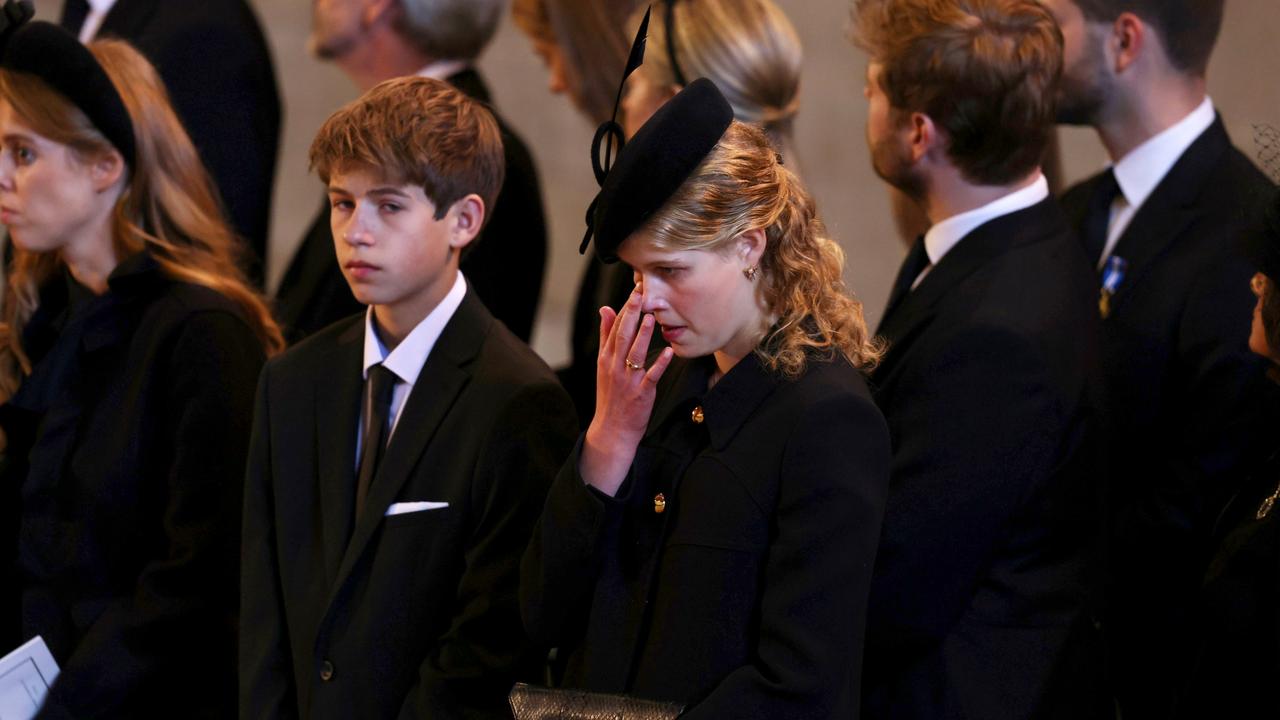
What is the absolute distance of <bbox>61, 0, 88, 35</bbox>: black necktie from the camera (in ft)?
14.3

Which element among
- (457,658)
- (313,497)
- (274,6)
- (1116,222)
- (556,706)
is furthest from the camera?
(274,6)

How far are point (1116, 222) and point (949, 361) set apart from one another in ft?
3.22

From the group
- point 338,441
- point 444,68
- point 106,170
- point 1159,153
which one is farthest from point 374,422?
point 1159,153

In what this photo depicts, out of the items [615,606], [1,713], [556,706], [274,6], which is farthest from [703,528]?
[274,6]

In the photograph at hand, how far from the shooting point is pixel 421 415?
262 cm

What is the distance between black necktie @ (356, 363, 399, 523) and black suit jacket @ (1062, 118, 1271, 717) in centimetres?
136

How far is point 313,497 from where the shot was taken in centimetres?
267

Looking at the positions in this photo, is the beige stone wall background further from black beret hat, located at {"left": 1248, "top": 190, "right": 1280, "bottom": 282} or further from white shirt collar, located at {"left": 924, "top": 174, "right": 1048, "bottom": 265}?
black beret hat, located at {"left": 1248, "top": 190, "right": 1280, "bottom": 282}

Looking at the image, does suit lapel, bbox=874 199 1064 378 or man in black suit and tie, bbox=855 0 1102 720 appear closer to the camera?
man in black suit and tie, bbox=855 0 1102 720

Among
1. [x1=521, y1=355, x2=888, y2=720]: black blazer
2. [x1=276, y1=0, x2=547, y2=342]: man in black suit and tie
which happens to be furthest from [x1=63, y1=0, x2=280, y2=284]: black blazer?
[x1=521, y1=355, x2=888, y2=720]: black blazer

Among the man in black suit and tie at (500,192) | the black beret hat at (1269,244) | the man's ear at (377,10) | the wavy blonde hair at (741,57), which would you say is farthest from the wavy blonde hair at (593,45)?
the black beret hat at (1269,244)

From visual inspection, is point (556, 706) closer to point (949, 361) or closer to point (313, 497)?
point (313, 497)

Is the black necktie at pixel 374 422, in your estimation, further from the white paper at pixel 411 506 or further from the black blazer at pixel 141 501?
the black blazer at pixel 141 501

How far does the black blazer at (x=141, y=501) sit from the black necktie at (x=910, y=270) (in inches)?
51.6
